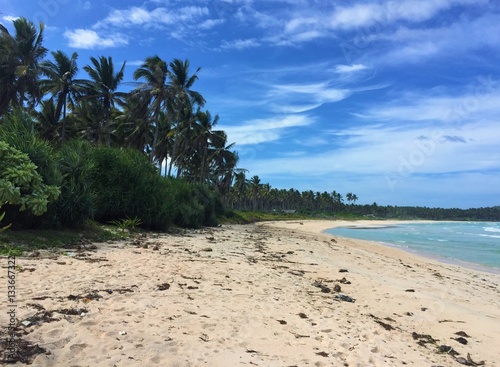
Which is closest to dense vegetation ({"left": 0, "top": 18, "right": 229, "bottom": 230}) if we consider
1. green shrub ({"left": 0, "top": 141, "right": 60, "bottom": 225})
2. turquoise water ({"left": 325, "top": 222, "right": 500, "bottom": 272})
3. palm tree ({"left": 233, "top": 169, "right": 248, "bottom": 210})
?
green shrub ({"left": 0, "top": 141, "right": 60, "bottom": 225})

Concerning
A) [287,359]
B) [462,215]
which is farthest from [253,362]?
[462,215]

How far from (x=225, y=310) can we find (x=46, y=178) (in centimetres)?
746

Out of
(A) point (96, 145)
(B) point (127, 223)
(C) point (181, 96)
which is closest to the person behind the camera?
(B) point (127, 223)

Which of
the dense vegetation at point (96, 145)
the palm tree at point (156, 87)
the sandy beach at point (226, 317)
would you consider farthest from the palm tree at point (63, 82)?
the sandy beach at point (226, 317)

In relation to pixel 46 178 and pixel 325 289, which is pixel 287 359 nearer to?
pixel 325 289

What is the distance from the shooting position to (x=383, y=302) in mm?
6648

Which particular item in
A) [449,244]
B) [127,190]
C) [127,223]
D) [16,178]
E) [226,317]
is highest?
[127,190]

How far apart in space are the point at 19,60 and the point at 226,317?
3045 centimetres

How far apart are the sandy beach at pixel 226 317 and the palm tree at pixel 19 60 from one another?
24126 millimetres

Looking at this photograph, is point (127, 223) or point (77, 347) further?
point (127, 223)

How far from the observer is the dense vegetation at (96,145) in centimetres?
960

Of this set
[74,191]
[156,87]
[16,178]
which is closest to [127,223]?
[74,191]

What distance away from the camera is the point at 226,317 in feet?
15.4

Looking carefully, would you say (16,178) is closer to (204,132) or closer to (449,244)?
(449,244)
